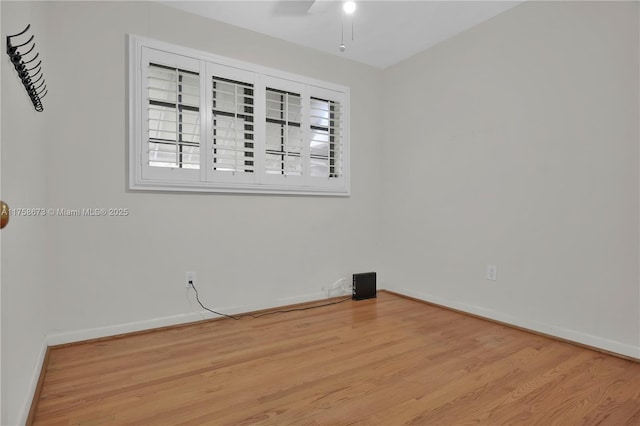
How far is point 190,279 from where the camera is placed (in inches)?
107

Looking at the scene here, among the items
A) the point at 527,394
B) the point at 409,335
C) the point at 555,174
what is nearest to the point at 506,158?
the point at 555,174

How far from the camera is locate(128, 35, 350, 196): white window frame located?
249 centimetres

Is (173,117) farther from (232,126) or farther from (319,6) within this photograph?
(319,6)

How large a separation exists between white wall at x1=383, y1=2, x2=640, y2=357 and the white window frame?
2.86ft

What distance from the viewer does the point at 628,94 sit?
211 cm

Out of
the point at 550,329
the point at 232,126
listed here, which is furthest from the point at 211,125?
the point at 550,329

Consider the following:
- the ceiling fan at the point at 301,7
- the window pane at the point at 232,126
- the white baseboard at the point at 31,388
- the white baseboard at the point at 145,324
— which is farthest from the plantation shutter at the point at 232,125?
the white baseboard at the point at 31,388

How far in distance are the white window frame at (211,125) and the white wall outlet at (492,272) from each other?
1493 mm

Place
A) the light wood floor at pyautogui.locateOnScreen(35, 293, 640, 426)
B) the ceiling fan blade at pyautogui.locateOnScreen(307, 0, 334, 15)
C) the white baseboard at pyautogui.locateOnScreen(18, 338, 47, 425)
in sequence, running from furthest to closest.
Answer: the ceiling fan blade at pyautogui.locateOnScreen(307, 0, 334, 15), the light wood floor at pyautogui.locateOnScreen(35, 293, 640, 426), the white baseboard at pyautogui.locateOnScreen(18, 338, 47, 425)

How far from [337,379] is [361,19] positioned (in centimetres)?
269

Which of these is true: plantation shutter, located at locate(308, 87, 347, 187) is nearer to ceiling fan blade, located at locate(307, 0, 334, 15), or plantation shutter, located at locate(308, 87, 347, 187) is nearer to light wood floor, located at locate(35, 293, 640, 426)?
ceiling fan blade, located at locate(307, 0, 334, 15)

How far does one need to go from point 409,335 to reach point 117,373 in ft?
5.98

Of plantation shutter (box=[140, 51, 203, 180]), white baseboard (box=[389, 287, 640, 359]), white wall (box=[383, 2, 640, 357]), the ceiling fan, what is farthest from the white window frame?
white baseboard (box=[389, 287, 640, 359])

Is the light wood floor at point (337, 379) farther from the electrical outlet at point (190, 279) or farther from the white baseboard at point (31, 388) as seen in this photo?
the electrical outlet at point (190, 279)
